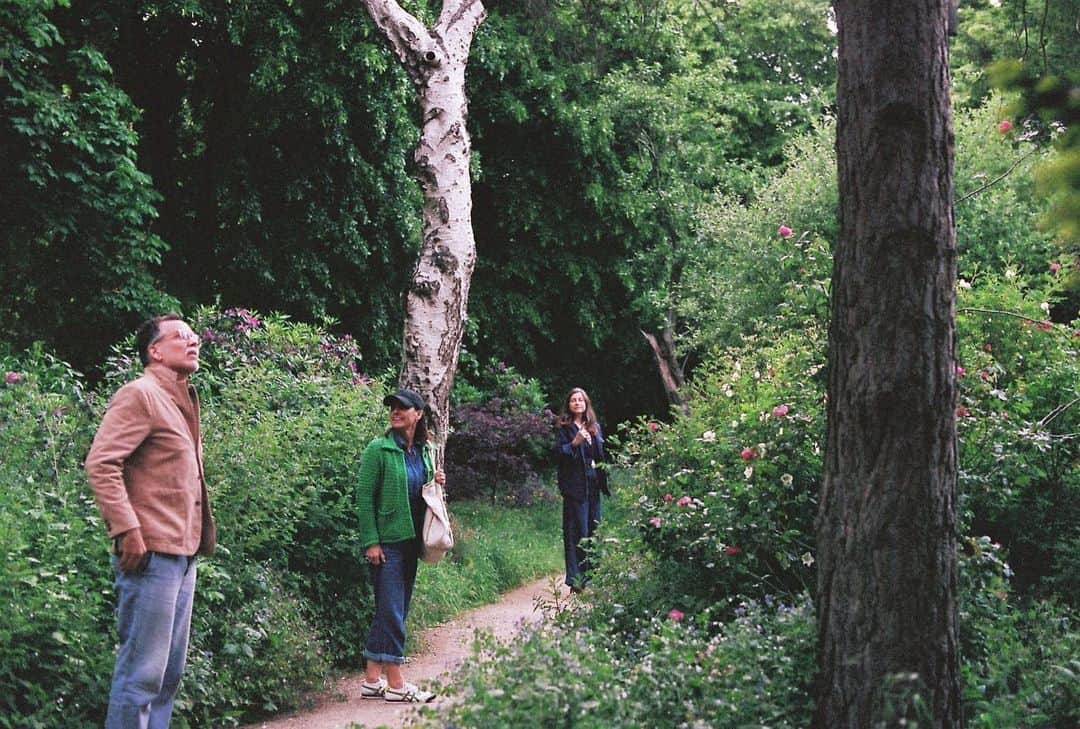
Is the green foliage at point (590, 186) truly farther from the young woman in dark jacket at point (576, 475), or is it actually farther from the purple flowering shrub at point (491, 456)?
the young woman in dark jacket at point (576, 475)

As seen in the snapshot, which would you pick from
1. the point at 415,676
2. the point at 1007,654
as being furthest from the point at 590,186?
the point at 1007,654

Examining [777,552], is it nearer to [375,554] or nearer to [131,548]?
[375,554]

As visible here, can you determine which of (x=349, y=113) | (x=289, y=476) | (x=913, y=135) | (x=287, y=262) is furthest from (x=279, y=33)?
(x=913, y=135)

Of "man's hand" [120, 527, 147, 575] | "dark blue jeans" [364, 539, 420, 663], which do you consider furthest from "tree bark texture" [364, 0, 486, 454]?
"man's hand" [120, 527, 147, 575]

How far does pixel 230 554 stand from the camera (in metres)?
8.06

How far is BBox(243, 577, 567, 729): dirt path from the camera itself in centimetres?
763

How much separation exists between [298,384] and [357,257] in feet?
29.2

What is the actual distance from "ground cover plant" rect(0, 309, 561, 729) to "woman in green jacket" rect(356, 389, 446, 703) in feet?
1.79

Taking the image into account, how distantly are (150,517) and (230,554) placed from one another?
2.53 metres

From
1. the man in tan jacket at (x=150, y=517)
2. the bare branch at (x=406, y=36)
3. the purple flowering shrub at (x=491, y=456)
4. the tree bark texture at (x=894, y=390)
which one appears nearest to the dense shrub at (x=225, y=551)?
the man in tan jacket at (x=150, y=517)

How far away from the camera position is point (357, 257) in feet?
65.3

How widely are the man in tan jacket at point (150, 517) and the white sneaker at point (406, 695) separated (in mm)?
2482

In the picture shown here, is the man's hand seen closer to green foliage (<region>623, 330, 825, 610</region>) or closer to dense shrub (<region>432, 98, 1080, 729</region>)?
dense shrub (<region>432, 98, 1080, 729</region>)

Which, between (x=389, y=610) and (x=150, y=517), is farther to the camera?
(x=389, y=610)
